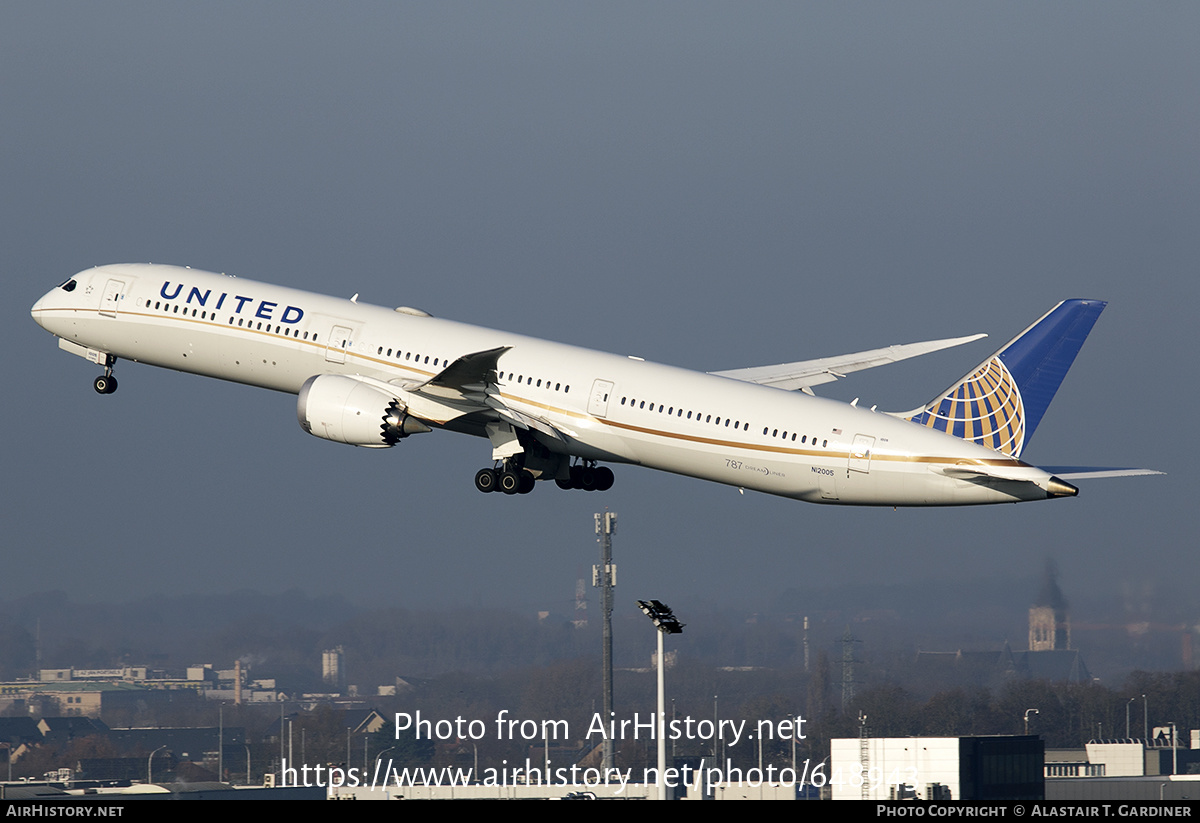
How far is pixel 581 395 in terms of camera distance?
4653 cm

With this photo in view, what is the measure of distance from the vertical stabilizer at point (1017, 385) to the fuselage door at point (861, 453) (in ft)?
6.28

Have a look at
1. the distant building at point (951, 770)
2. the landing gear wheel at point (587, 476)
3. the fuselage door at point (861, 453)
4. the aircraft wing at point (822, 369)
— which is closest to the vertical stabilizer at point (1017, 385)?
the fuselage door at point (861, 453)

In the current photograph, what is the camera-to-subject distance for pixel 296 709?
80.8m

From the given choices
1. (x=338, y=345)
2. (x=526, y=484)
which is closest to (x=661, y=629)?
(x=526, y=484)

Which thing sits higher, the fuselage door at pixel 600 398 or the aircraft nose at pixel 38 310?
the aircraft nose at pixel 38 310

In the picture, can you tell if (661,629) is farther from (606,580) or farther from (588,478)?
(606,580)

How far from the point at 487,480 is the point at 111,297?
14.1 meters

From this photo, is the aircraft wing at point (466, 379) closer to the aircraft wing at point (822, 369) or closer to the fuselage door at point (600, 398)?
the fuselage door at point (600, 398)

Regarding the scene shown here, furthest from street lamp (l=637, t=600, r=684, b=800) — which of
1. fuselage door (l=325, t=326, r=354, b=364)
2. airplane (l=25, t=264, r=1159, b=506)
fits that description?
fuselage door (l=325, t=326, r=354, b=364)

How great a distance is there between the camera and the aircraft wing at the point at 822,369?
52.2 metres

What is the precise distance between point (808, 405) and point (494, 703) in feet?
128

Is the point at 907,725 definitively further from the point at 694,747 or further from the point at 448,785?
the point at 448,785

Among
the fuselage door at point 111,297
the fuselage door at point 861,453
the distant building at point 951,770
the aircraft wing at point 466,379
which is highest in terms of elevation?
the fuselage door at point 111,297
